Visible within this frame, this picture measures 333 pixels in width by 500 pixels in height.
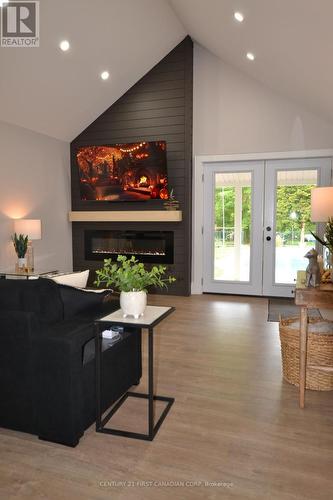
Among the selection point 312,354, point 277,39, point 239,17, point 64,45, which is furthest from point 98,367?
point 64,45

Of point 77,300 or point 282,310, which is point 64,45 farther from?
point 282,310

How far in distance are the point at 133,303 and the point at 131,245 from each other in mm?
4323

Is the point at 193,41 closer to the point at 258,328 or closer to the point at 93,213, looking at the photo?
the point at 93,213

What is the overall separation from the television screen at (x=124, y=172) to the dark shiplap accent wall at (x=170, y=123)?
0.77 ft

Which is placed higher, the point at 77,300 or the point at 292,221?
the point at 292,221

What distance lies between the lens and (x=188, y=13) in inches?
189

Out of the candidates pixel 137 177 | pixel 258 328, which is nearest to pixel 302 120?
pixel 137 177

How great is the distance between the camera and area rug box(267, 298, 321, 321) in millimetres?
4980

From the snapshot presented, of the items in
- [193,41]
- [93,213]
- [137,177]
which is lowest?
[93,213]

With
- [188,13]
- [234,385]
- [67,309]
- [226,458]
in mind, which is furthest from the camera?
[188,13]

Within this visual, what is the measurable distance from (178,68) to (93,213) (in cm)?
282

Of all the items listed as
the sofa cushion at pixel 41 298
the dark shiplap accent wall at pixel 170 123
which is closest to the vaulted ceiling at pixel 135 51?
the dark shiplap accent wall at pixel 170 123

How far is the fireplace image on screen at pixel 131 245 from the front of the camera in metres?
6.28

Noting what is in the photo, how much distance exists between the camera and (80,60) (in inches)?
196
